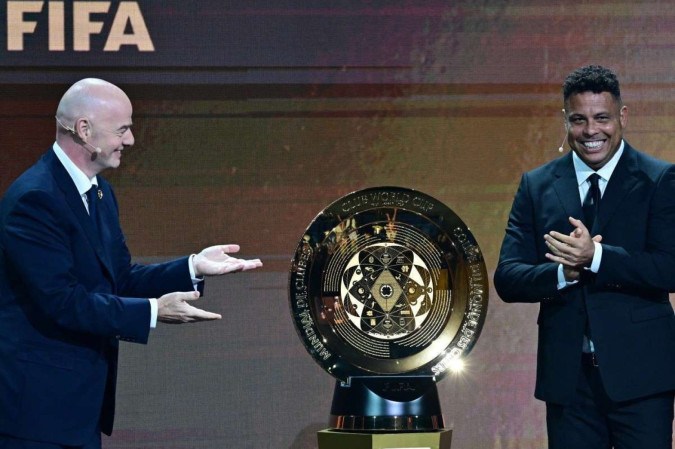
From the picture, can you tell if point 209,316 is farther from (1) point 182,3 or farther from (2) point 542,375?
(1) point 182,3

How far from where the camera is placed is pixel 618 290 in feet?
9.49

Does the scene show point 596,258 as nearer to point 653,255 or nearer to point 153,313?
point 653,255

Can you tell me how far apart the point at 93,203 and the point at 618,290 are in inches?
54.0

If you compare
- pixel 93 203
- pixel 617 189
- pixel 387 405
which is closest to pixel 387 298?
pixel 387 405

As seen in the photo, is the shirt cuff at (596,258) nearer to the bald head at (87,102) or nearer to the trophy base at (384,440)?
the trophy base at (384,440)

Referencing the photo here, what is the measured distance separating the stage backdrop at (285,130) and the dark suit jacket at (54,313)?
1.36 metres

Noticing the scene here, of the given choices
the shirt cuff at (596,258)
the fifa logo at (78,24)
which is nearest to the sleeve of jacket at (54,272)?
the shirt cuff at (596,258)

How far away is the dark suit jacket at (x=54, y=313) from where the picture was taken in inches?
104

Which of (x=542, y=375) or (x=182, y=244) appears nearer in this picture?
(x=542, y=375)

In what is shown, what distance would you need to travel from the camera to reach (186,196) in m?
4.16

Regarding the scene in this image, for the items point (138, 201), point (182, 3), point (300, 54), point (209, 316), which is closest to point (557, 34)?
point (300, 54)

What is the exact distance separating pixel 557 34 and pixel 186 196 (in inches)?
59.8

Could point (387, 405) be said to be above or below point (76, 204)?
below

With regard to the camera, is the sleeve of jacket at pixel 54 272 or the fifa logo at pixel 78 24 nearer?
the sleeve of jacket at pixel 54 272
